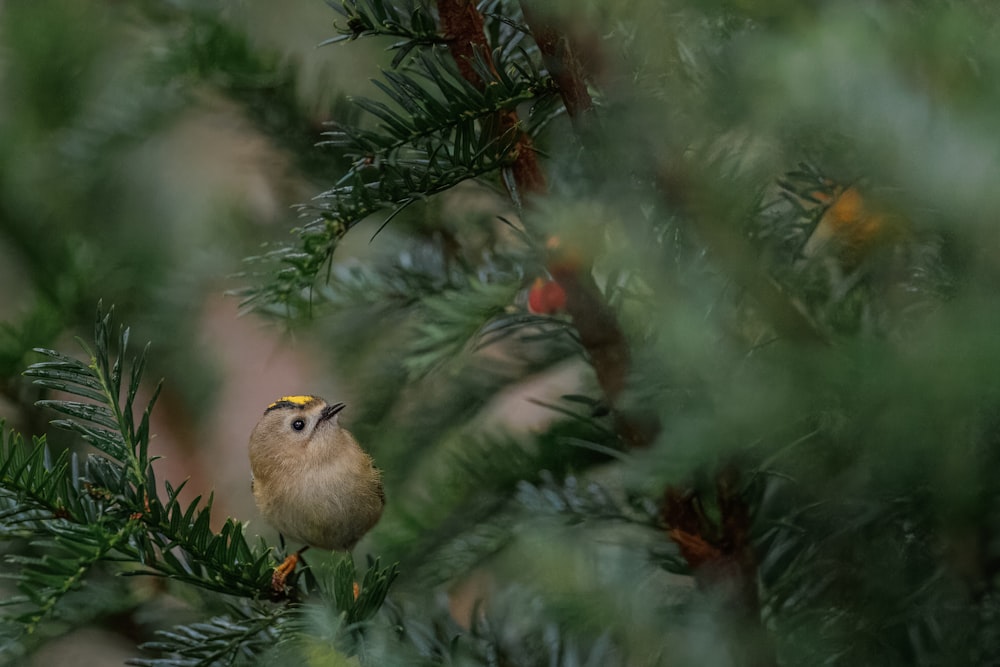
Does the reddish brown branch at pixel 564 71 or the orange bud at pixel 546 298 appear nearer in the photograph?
the reddish brown branch at pixel 564 71

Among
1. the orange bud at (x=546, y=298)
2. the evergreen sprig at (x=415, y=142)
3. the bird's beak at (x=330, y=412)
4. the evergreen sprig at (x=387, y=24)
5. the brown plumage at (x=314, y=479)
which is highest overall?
the evergreen sprig at (x=387, y=24)

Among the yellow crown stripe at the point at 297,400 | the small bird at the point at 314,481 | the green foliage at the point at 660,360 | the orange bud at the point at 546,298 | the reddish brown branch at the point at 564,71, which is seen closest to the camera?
the green foliage at the point at 660,360

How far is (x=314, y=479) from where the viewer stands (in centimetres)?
62

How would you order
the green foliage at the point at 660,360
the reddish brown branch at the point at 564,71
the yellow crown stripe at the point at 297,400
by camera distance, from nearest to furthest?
the green foliage at the point at 660,360
the reddish brown branch at the point at 564,71
the yellow crown stripe at the point at 297,400

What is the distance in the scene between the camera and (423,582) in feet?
1.52

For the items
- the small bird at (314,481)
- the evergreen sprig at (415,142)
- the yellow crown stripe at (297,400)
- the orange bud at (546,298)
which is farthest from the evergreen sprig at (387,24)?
the yellow crown stripe at (297,400)

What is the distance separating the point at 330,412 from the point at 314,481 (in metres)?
0.08

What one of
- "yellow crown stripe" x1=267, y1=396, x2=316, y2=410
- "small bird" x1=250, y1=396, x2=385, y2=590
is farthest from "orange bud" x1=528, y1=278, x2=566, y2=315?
"yellow crown stripe" x1=267, y1=396, x2=316, y2=410

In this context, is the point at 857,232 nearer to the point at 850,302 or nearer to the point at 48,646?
the point at 850,302

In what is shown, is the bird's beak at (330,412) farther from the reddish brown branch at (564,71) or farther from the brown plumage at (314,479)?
the reddish brown branch at (564,71)

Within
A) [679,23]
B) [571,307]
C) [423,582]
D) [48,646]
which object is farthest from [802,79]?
[48,646]

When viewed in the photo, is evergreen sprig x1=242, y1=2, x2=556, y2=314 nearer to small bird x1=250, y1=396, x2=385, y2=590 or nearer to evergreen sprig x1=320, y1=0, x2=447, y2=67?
evergreen sprig x1=320, y1=0, x2=447, y2=67

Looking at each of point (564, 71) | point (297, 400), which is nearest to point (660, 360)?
point (564, 71)

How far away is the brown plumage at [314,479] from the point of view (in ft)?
1.90
